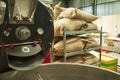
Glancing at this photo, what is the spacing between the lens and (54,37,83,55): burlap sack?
6.66 ft

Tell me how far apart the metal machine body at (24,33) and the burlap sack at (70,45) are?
1440 millimetres

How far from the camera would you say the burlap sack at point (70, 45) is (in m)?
2.03

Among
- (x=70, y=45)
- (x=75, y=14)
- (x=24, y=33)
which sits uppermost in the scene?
(x=75, y=14)

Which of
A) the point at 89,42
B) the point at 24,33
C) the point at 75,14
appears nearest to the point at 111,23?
the point at 89,42

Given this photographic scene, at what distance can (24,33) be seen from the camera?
493 mm

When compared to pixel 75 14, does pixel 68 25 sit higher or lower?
lower

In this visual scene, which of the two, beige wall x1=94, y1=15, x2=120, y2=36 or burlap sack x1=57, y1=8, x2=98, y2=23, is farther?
beige wall x1=94, y1=15, x2=120, y2=36

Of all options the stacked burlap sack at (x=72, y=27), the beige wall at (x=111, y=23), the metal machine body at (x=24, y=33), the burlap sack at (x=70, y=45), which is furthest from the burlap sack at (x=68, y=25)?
the beige wall at (x=111, y=23)

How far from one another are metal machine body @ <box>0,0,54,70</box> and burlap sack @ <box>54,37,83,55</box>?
1.44m

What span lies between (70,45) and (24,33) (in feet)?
5.30

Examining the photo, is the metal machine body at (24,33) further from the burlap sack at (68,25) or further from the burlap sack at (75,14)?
the burlap sack at (75,14)

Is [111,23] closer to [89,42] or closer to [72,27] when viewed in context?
[89,42]

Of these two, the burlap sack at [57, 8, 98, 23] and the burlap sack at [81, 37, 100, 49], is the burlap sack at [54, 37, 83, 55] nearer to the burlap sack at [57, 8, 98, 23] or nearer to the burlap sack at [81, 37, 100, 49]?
the burlap sack at [81, 37, 100, 49]

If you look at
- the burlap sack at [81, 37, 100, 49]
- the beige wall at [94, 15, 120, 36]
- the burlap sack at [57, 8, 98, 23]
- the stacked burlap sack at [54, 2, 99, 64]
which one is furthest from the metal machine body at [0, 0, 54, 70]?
the beige wall at [94, 15, 120, 36]
